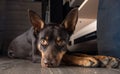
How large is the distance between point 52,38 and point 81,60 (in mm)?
169

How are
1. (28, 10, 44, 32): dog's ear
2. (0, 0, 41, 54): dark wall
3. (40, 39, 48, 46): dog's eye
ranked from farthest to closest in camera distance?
(0, 0, 41, 54): dark wall < (28, 10, 44, 32): dog's ear < (40, 39, 48, 46): dog's eye

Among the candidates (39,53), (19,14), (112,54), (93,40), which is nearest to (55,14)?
(19,14)

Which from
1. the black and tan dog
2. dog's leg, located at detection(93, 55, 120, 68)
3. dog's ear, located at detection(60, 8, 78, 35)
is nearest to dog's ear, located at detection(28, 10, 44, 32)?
the black and tan dog

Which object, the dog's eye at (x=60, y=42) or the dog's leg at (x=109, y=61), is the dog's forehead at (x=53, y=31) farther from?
the dog's leg at (x=109, y=61)

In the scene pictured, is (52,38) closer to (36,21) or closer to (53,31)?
(53,31)

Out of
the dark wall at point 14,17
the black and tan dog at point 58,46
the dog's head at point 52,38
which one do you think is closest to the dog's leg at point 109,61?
the black and tan dog at point 58,46

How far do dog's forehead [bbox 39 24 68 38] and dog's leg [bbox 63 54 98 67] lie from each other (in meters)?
0.11

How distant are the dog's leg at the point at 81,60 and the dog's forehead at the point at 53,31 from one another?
11cm

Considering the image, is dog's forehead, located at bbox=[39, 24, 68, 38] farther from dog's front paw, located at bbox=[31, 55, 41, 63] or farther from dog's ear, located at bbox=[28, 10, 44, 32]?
dog's front paw, located at bbox=[31, 55, 41, 63]

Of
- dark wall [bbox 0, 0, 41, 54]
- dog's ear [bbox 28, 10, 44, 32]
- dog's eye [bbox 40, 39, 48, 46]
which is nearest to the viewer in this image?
dog's eye [bbox 40, 39, 48, 46]

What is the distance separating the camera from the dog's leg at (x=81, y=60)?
1340 mm

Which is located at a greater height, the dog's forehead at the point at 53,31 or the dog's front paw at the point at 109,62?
the dog's forehead at the point at 53,31

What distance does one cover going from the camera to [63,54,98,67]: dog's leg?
134 centimetres

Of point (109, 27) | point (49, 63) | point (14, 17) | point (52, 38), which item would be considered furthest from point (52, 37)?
point (14, 17)
